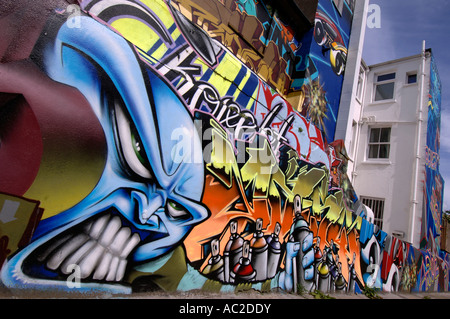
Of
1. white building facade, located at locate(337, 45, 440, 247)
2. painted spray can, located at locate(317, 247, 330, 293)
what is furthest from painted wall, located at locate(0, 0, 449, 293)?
white building facade, located at locate(337, 45, 440, 247)

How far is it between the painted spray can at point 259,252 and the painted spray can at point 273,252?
0.10m

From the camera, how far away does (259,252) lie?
441cm

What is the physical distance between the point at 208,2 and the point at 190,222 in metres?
4.89

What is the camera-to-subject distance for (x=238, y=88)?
442cm

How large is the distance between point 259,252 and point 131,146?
2.94 metres

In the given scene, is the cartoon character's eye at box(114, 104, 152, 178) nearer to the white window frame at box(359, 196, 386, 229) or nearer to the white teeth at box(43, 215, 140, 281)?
the white teeth at box(43, 215, 140, 281)

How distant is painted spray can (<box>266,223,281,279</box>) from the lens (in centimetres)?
455

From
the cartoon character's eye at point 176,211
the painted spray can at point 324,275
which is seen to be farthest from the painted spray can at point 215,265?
the painted spray can at point 324,275

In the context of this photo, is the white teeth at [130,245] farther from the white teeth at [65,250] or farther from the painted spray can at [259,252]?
the painted spray can at [259,252]

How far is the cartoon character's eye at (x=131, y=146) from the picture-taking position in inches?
115

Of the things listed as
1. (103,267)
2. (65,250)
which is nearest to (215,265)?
(103,267)

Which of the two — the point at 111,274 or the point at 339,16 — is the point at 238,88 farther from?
the point at 339,16

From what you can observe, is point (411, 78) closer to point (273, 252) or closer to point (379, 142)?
point (379, 142)
